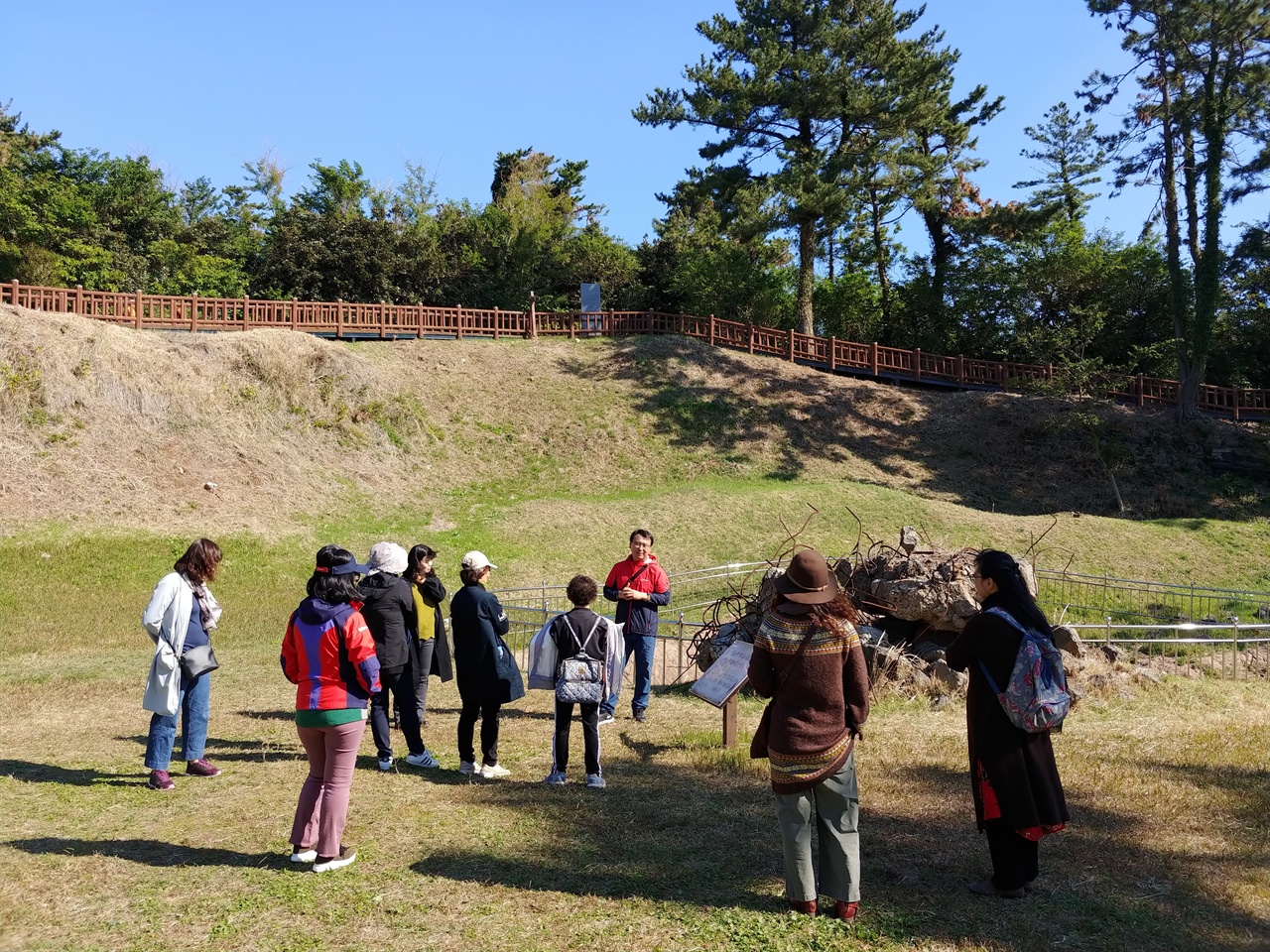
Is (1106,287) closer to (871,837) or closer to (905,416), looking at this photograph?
(905,416)

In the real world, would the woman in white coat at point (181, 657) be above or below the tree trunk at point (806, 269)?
below

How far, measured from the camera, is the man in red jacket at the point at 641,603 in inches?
372

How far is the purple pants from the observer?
5.50 m

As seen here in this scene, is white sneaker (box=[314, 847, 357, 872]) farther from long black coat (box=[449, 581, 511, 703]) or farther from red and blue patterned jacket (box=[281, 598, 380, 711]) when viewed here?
long black coat (box=[449, 581, 511, 703])

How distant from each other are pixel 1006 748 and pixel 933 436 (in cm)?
2734

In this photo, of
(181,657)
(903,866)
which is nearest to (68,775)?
(181,657)

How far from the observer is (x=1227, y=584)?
20812 mm

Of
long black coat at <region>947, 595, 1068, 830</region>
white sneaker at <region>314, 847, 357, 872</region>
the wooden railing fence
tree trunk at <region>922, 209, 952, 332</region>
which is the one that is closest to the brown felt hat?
long black coat at <region>947, 595, 1068, 830</region>

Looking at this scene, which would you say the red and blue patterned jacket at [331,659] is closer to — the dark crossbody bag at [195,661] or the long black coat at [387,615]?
the long black coat at [387,615]

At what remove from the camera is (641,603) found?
9.49 m

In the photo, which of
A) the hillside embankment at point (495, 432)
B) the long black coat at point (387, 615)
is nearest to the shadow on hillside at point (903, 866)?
the long black coat at point (387, 615)

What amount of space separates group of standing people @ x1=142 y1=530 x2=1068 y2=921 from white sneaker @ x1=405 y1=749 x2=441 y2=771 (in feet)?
1.94

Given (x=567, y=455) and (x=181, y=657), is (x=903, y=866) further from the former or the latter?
(x=567, y=455)

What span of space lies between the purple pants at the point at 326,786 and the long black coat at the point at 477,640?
64.1 inches
